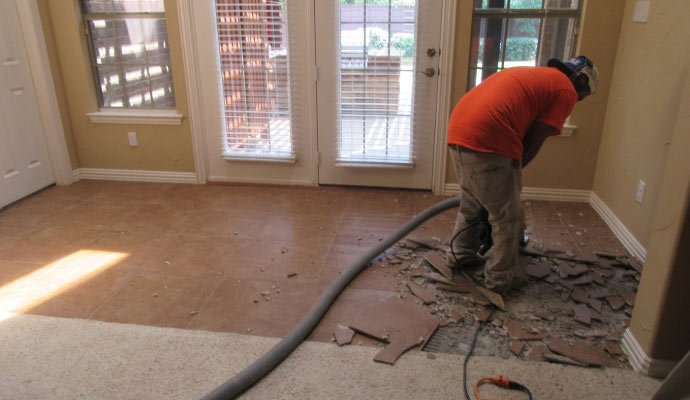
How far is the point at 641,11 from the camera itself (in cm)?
292

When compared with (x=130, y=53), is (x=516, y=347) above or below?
below

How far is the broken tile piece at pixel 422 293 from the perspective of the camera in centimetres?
244

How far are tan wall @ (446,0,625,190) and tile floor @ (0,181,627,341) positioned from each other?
208mm

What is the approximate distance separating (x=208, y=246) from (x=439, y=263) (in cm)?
140

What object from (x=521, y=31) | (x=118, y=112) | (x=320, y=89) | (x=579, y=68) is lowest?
(x=118, y=112)

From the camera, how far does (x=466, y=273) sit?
105 inches

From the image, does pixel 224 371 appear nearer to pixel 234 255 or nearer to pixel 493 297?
pixel 234 255

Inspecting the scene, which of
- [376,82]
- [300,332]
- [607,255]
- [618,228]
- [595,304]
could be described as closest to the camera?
[300,332]

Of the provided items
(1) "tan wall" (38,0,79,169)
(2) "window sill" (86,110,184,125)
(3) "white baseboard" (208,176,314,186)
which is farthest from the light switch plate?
(1) "tan wall" (38,0,79,169)

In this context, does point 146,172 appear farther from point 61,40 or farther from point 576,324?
point 576,324

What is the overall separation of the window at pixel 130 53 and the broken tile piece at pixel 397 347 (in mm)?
2832

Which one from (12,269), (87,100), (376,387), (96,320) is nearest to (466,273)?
(376,387)

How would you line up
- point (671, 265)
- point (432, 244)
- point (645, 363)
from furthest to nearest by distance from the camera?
point (432, 244)
point (645, 363)
point (671, 265)

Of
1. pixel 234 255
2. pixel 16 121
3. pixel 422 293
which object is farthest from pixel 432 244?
pixel 16 121
